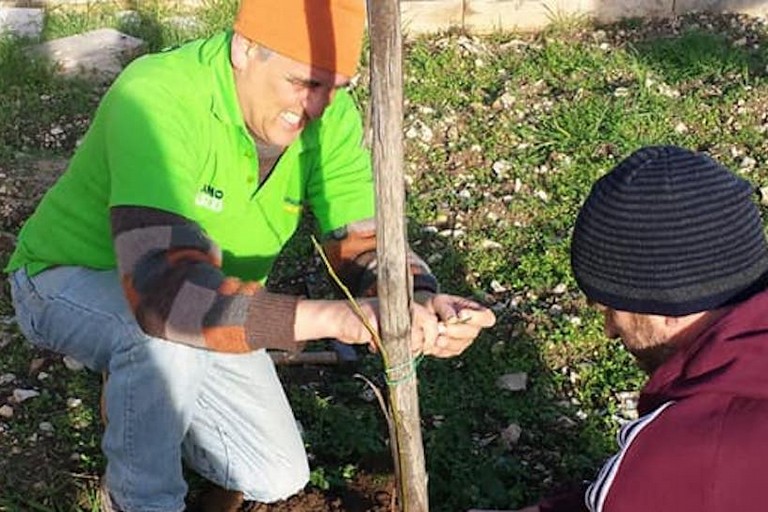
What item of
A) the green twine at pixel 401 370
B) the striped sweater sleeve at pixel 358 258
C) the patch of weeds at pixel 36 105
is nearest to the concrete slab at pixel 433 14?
the patch of weeds at pixel 36 105

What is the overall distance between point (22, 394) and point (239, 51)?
1.64m

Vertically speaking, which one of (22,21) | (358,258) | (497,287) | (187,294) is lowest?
(497,287)

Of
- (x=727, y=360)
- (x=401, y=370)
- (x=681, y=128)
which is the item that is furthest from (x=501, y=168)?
(x=727, y=360)

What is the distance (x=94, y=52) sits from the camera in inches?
262

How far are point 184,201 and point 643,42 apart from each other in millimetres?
4409

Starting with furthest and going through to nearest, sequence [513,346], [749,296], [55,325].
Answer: [513,346], [55,325], [749,296]

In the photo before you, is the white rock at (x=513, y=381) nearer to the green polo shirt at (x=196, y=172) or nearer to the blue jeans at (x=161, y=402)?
the blue jeans at (x=161, y=402)

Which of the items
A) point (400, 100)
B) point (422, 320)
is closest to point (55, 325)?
point (422, 320)

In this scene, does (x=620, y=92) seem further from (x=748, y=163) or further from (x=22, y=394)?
(x=22, y=394)

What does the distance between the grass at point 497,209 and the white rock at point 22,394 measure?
0.13ft

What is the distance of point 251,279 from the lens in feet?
11.7

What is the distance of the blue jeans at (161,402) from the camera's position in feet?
10.7

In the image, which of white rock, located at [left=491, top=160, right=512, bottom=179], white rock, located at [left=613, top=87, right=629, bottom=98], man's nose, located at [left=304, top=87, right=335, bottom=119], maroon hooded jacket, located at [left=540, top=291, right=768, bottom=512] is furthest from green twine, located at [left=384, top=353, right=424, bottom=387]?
white rock, located at [left=613, top=87, right=629, bottom=98]

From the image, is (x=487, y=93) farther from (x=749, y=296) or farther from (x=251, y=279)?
(x=749, y=296)
